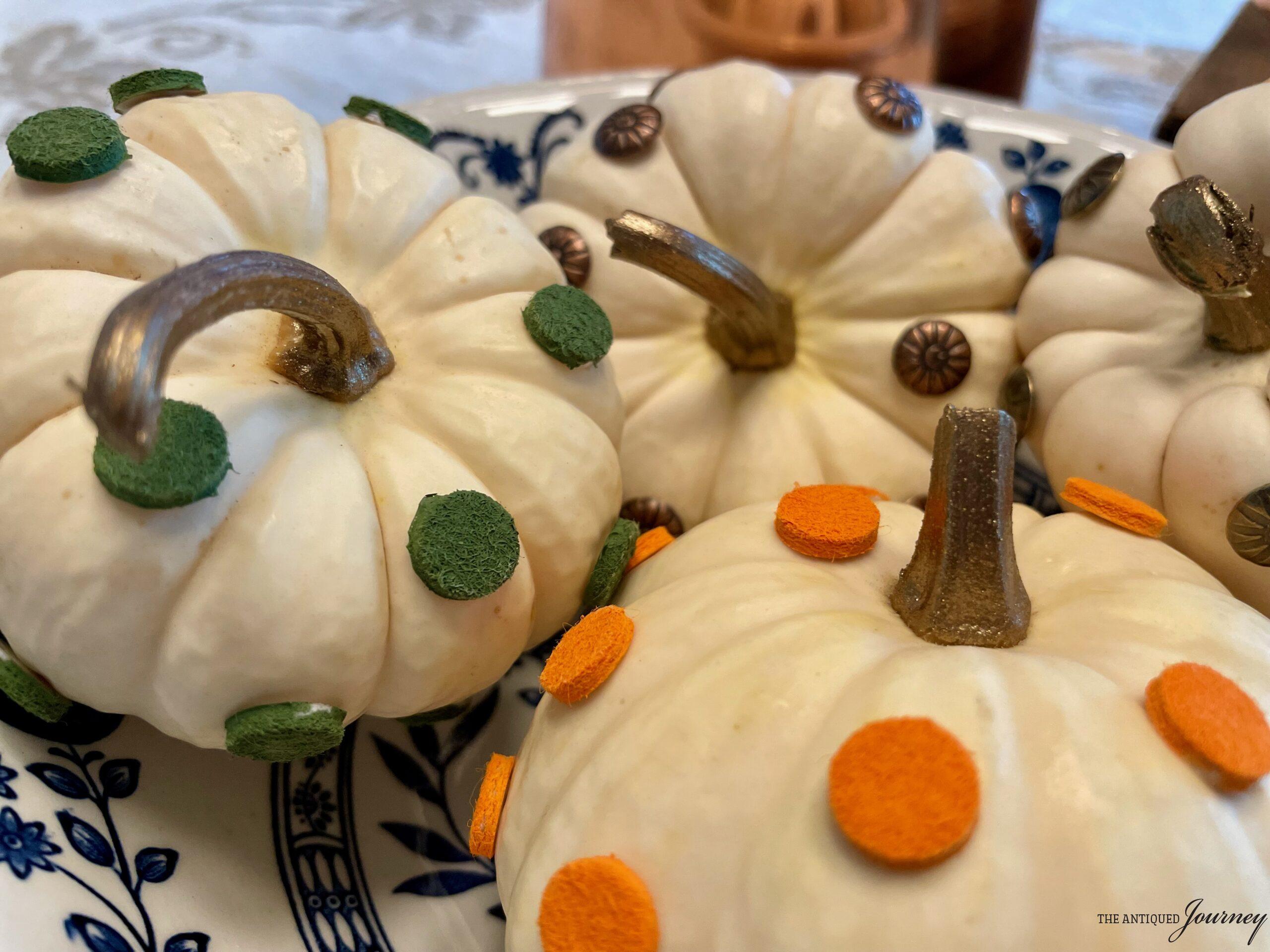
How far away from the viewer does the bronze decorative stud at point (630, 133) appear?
1.18 meters

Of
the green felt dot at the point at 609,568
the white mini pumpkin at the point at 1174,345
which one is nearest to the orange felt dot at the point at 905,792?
the green felt dot at the point at 609,568

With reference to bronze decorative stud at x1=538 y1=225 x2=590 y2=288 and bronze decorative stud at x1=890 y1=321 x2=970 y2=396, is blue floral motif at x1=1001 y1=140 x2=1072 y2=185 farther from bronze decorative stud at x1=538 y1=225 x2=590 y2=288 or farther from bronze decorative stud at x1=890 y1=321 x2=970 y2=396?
bronze decorative stud at x1=538 y1=225 x2=590 y2=288

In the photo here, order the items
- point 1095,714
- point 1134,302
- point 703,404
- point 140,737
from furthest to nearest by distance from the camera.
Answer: point 703,404
point 1134,302
point 140,737
point 1095,714

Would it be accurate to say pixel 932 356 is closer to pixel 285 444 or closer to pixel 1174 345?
pixel 1174 345

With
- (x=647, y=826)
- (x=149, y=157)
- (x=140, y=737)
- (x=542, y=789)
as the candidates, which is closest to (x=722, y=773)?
(x=647, y=826)

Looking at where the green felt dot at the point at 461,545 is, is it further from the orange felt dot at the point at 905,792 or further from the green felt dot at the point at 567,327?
the orange felt dot at the point at 905,792

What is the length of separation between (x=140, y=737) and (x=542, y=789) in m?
0.41

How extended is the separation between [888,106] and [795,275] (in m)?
0.21

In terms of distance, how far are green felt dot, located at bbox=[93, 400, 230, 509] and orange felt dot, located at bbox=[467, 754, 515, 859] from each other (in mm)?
331

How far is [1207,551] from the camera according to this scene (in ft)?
3.14

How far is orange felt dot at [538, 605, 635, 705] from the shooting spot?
783 millimetres

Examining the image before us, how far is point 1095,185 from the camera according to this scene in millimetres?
1100

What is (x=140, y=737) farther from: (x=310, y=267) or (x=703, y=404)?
(x=703, y=404)

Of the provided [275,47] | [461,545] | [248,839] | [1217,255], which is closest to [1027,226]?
[1217,255]
